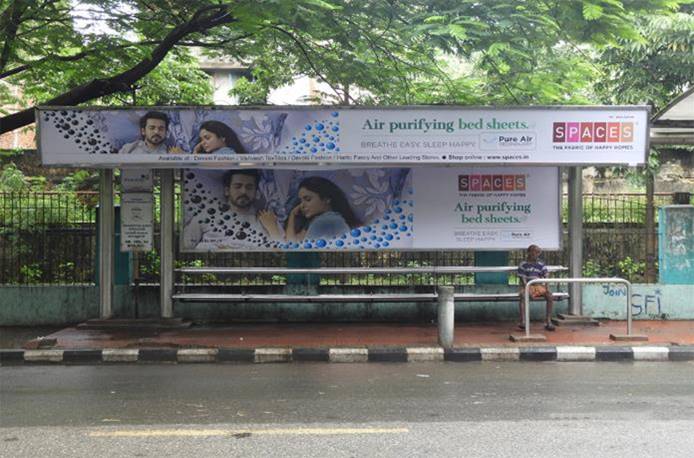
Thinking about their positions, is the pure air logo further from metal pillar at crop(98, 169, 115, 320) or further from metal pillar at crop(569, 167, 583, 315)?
metal pillar at crop(98, 169, 115, 320)

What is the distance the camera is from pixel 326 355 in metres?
9.31

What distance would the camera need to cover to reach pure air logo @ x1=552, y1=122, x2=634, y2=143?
10.5 m

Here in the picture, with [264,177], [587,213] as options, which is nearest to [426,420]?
[264,177]

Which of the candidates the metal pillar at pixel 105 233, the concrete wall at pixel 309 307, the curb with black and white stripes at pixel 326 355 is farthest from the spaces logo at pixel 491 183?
the metal pillar at pixel 105 233

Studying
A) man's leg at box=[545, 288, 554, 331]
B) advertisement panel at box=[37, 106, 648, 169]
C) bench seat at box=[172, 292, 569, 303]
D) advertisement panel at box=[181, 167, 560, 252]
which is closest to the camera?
advertisement panel at box=[37, 106, 648, 169]

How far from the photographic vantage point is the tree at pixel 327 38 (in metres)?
8.84

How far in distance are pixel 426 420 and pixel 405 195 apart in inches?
237

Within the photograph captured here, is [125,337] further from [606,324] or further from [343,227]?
[606,324]

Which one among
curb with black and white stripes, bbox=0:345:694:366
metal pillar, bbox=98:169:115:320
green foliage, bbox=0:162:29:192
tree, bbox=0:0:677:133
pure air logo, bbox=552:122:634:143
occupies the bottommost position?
curb with black and white stripes, bbox=0:345:694:366

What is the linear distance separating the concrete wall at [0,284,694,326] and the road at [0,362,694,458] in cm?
291

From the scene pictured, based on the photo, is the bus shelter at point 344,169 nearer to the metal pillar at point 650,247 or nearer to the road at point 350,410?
the metal pillar at point 650,247

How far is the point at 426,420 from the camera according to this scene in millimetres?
5969

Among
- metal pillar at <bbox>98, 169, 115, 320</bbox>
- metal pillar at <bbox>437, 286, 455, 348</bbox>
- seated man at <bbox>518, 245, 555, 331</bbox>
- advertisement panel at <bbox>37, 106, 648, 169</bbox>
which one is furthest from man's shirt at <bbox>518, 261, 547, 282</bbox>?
metal pillar at <bbox>98, 169, 115, 320</bbox>

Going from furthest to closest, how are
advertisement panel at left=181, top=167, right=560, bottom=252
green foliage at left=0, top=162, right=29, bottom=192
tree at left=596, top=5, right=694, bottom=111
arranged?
1. green foliage at left=0, top=162, right=29, bottom=192
2. tree at left=596, top=5, right=694, bottom=111
3. advertisement panel at left=181, top=167, right=560, bottom=252
